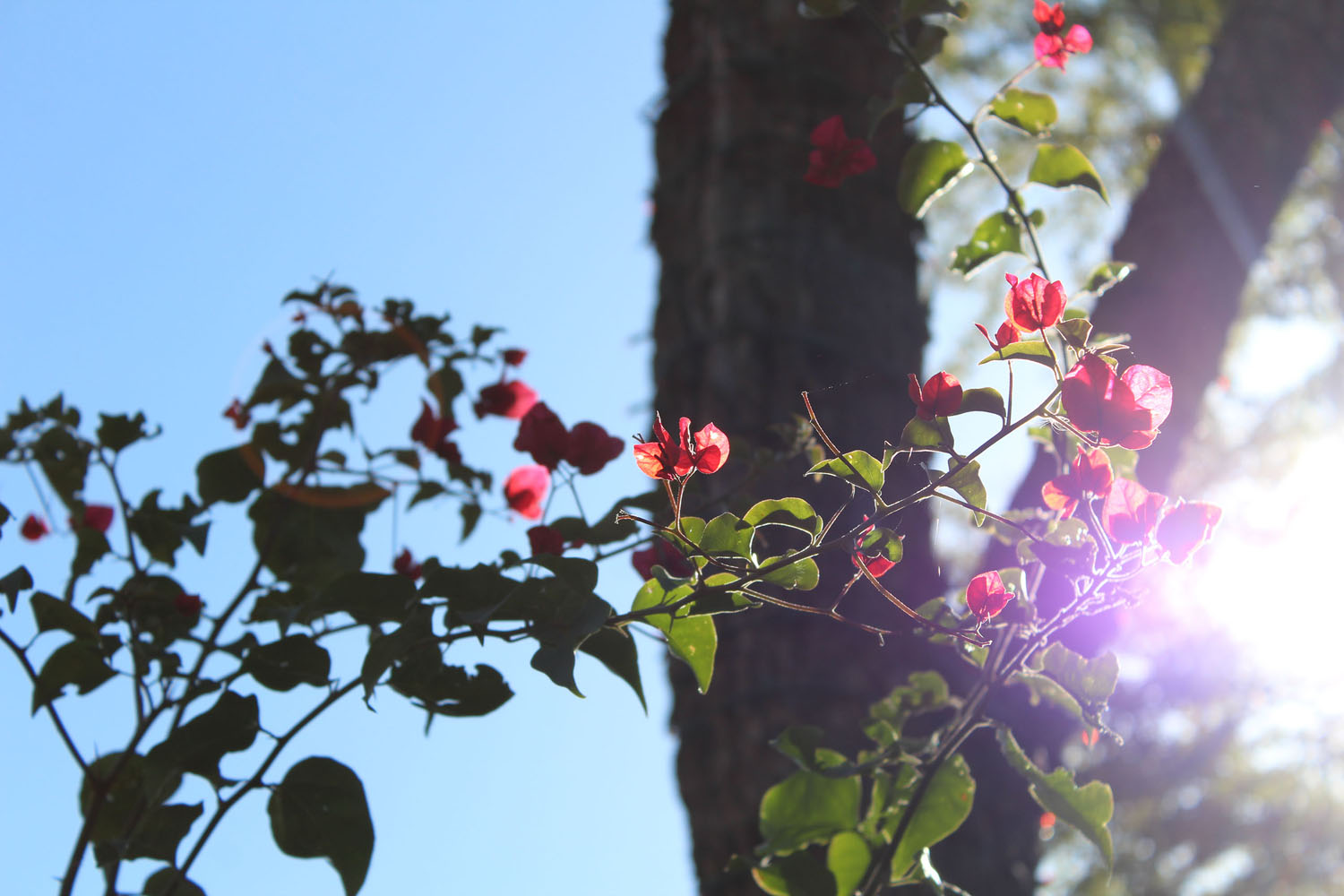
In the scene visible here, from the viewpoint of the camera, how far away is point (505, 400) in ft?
3.21

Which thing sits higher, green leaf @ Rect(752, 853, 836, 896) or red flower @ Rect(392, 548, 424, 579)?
red flower @ Rect(392, 548, 424, 579)

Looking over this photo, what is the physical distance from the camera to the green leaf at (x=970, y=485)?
1.68ft

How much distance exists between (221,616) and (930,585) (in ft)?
2.76

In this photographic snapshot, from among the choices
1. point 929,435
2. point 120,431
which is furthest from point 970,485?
point 120,431

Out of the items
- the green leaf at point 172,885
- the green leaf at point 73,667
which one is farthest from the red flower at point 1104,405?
the green leaf at point 73,667

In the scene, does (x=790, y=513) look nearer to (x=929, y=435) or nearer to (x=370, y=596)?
(x=929, y=435)

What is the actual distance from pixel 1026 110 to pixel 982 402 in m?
0.43

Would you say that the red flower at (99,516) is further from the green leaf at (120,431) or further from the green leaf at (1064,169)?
the green leaf at (1064,169)

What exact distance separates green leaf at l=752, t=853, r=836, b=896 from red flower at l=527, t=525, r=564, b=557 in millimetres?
268

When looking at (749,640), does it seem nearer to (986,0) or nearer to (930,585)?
(930,585)

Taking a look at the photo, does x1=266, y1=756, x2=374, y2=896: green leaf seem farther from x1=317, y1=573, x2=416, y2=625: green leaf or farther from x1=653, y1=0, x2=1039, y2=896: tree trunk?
x1=653, y1=0, x2=1039, y2=896: tree trunk

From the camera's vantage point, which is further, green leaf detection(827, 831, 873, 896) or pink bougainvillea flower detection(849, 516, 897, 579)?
green leaf detection(827, 831, 873, 896)

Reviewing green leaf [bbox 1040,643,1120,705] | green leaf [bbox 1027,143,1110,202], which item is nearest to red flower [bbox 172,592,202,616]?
green leaf [bbox 1040,643,1120,705]

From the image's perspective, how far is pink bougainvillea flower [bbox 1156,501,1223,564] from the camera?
536 millimetres
